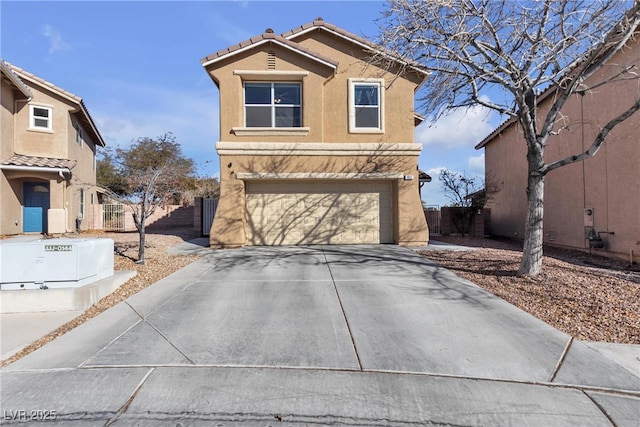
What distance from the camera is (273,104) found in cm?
1297

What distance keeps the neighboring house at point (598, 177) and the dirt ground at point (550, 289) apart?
3.83 ft

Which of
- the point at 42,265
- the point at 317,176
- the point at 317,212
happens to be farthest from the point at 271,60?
the point at 42,265

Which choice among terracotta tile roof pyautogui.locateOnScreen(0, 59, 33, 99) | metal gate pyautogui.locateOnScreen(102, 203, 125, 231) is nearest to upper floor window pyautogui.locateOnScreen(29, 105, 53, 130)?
terracotta tile roof pyautogui.locateOnScreen(0, 59, 33, 99)

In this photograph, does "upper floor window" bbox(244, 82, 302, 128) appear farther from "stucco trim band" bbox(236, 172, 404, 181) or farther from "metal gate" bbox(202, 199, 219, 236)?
"metal gate" bbox(202, 199, 219, 236)

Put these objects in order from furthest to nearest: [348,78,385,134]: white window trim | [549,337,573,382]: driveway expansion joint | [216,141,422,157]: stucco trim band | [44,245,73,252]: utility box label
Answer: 1. [348,78,385,134]: white window trim
2. [216,141,422,157]: stucco trim band
3. [44,245,73,252]: utility box label
4. [549,337,573,382]: driveway expansion joint

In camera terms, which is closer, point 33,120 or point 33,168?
point 33,168

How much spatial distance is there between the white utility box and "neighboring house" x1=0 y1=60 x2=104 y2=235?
34.2ft

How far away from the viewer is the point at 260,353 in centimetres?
441

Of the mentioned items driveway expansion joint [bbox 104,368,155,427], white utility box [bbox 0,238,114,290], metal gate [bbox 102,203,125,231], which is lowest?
driveway expansion joint [bbox 104,368,155,427]

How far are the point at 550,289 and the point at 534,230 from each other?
1464 millimetres

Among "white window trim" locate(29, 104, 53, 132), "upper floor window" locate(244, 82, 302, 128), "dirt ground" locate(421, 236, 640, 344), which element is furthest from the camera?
"white window trim" locate(29, 104, 53, 132)

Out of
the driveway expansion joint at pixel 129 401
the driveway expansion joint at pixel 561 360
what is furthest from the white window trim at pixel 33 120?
the driveway expansion joint at pixel 561 360

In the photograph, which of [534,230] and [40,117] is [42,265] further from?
[40,117]

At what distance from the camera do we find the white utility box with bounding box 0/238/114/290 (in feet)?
21.5
